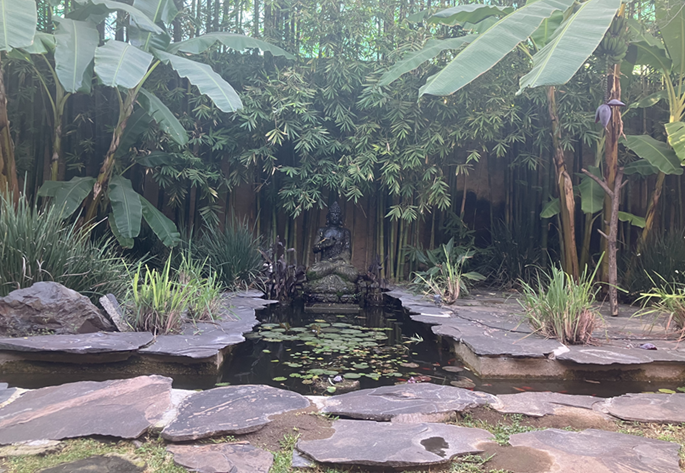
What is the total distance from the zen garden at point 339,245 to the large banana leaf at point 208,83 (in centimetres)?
3

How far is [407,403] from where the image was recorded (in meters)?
2.14

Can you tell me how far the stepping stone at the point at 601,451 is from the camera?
1.51m

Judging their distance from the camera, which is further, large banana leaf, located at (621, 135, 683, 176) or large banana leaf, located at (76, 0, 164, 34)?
large banana leaf, located at (621, 135, 683, 176)

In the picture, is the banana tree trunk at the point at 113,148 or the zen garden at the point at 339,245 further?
the banana tree trunk at the point at 113,148

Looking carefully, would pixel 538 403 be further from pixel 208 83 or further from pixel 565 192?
pixel 208 83

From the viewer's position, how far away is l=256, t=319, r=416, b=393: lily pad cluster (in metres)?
2.89

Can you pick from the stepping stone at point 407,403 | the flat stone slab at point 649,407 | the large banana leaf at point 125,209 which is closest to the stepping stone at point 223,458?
the stepping stone at point 407,403

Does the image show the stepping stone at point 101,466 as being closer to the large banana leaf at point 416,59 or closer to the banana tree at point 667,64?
the large banana leaf at point 416,59

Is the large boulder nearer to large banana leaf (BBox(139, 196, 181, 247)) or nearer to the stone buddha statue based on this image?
large banana leaf (BBox(139, 196, 181, 247))

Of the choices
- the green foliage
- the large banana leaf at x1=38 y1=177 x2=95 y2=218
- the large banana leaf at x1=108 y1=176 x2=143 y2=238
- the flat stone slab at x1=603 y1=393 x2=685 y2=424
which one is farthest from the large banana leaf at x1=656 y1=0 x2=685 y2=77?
the large banana leaf at x1=38 y1=177 x2=95 y2=218

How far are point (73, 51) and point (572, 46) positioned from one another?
4225 mm

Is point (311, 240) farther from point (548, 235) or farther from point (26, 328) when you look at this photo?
point (26, 328)

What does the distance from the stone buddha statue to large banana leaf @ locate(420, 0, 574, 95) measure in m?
3.51

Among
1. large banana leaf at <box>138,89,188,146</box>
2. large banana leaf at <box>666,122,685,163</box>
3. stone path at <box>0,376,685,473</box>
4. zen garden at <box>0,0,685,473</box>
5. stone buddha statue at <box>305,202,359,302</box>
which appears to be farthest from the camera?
stone buddha statue at <box>305,202,359,302</box>
